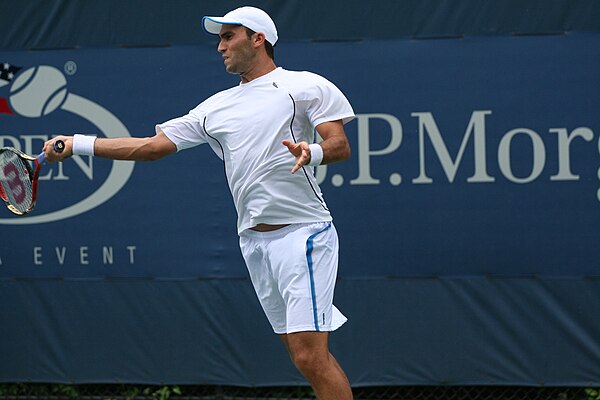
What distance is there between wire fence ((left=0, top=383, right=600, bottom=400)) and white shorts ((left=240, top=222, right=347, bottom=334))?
4.30ft

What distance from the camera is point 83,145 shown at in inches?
156

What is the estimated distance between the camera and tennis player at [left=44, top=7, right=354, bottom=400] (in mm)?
3771

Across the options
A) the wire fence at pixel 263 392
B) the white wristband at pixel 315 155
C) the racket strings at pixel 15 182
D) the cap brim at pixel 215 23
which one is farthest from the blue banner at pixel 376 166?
the white wristband at pixel 315 155

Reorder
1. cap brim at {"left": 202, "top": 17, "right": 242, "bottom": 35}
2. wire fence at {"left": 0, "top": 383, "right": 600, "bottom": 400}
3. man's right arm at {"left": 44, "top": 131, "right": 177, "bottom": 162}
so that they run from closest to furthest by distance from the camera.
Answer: cap brim at {"left": 202, "top": 17, "right": 242, "bottom": 35}, man's right arm at {"left": 44, "top": 131, "right": 177, "bottom": 162}, wire fence at {"left": 0, "top": 383, "right": 600, "bottom": 400}

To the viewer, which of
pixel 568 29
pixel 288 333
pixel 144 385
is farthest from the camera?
pixel 144 385

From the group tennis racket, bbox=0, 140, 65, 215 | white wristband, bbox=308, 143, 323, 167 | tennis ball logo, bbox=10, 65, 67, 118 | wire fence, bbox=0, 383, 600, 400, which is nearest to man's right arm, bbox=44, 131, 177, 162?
tennis racket, bbox=0, 140, 65, 215

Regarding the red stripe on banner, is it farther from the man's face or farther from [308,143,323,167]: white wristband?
[308,143,323,167]: white wristband

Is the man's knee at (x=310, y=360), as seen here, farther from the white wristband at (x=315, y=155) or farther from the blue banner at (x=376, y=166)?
the blue banner at (x=376, y=166)

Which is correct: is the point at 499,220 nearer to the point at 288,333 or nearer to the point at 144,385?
the point at 288,333

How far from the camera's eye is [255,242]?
13.0 feet

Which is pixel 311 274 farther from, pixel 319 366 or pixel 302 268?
pixel 319 366

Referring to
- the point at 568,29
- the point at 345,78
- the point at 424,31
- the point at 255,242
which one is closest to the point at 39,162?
the point at 255,242

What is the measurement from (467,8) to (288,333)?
6.38 ft

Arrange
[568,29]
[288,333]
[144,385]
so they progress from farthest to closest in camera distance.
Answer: [144,385]
[568,29]
[288,333]
